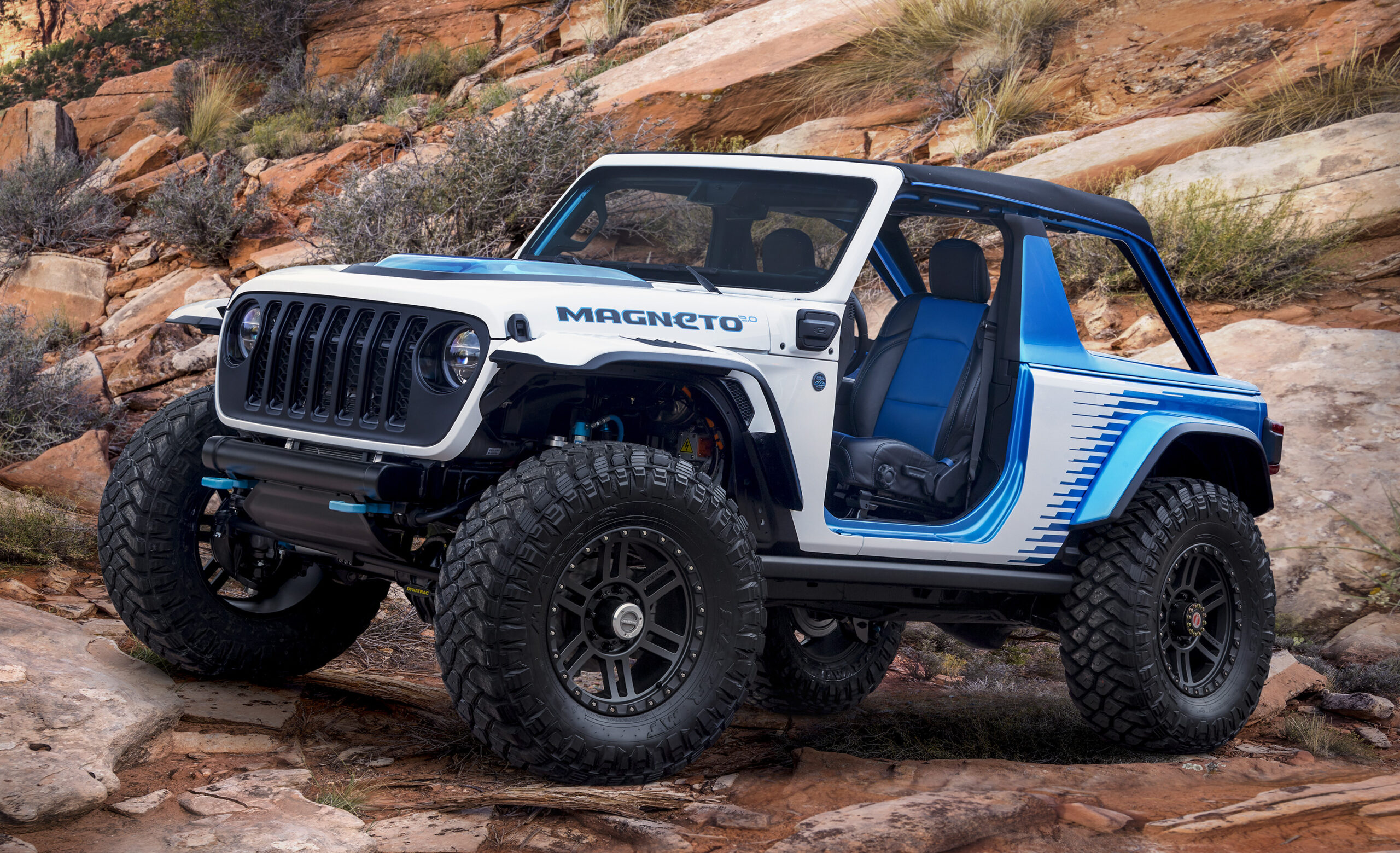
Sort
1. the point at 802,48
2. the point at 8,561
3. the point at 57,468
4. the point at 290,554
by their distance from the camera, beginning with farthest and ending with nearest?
the point at 802,48 < the point at 57,468 < the point at 8,561 < the point at 290,554

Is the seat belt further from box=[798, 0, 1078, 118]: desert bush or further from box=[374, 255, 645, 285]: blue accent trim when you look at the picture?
box=[798, 0, 1078, 118]: desert bush

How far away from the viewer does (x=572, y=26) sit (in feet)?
54.9

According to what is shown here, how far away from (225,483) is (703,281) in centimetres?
173

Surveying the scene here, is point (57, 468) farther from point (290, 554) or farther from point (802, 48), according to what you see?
point (802, 48)

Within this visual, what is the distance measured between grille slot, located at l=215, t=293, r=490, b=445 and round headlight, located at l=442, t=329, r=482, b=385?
35 millimetres

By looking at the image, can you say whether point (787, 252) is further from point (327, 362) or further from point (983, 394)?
point (327, 362)

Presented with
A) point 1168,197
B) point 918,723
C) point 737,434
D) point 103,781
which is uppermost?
point 1168,197

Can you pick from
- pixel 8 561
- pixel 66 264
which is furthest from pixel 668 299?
pixel 66 264

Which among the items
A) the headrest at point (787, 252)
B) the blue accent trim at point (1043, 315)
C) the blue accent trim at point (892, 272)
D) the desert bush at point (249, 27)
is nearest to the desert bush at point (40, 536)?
the headrest at point (787, 252)

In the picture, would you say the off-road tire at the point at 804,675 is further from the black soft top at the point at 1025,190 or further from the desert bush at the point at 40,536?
the desert bush at the point at 40,536

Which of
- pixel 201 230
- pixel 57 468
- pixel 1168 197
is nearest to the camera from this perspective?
pixel 57 468

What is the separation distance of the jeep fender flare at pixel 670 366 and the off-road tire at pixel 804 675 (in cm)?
175

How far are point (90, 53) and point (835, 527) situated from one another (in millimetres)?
22708

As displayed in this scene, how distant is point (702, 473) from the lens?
357 cm
